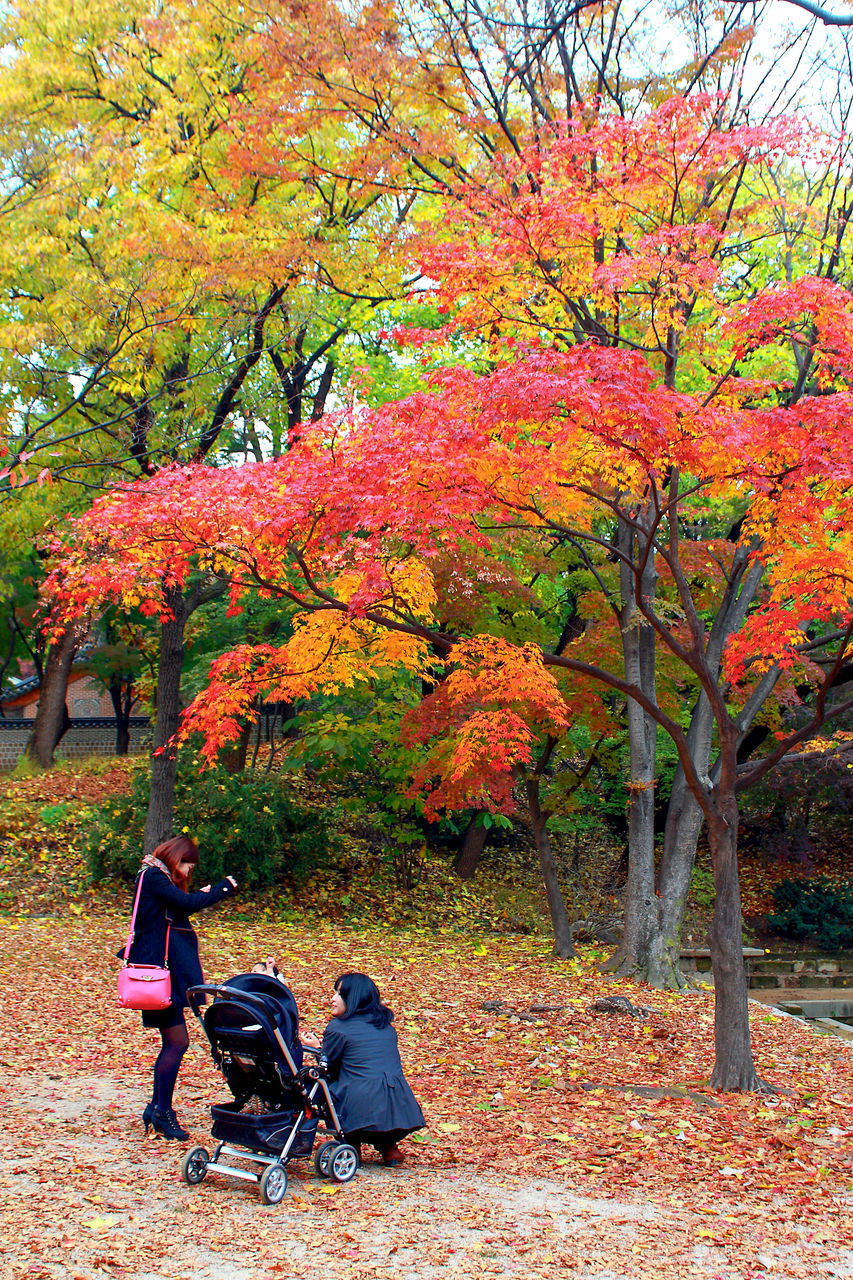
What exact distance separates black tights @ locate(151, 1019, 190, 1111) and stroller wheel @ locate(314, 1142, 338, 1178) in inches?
35.0

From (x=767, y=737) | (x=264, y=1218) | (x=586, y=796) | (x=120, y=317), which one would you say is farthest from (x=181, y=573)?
(x=767, y=737)

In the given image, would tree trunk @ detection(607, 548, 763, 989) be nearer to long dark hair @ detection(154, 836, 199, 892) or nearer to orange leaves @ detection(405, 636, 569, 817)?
orange leaves @ detection(405, 636, 569, 817)

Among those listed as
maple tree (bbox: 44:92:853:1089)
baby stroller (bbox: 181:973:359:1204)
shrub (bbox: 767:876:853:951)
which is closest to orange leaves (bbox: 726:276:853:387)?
maple tree (bbox: 44:92:853:1089)

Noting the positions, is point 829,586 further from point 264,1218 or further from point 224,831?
point 224,831

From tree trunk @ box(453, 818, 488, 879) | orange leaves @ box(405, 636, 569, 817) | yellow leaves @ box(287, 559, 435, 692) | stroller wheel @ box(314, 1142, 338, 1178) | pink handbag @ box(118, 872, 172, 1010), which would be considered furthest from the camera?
tree trunk @ box(453, 818, 488, 879)

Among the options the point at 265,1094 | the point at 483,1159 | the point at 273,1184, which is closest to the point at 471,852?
the point at 483,1159

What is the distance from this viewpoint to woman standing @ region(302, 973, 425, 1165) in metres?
4.80

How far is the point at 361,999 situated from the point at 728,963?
3843 mm

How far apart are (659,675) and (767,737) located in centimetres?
558

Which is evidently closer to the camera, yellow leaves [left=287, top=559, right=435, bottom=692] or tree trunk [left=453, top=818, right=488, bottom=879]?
yellow leaves [left=287, top=559, right=435, bottom=692]

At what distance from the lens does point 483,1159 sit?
5.40m

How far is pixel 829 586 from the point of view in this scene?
7.20m

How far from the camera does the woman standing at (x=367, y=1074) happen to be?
4.80 meters

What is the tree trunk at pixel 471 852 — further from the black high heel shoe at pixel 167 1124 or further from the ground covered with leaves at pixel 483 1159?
the black high heel shoe at pixel 167 1124
